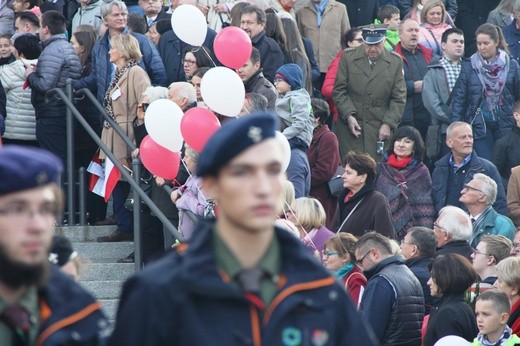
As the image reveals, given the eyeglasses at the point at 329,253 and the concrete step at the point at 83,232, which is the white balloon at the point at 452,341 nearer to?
the eyeglasses at the point at 329,253

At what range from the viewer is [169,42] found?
45.8ft

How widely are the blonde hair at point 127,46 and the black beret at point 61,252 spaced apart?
6901mm

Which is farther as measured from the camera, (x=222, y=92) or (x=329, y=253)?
(x=222, y=92)

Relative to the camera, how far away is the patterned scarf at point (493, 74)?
14.6 meters

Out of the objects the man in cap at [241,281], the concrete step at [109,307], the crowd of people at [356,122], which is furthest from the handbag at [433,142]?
the man in cap at [241,281]

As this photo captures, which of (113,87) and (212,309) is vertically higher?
(212,309)

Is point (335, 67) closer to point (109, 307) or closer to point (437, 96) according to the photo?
point (437, 96)

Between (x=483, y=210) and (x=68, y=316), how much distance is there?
828 centimetres

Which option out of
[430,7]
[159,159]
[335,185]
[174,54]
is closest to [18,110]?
[174,54]

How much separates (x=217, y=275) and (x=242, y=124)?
18.0 inches

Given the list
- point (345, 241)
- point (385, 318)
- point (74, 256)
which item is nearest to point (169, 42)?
point (345, 241)

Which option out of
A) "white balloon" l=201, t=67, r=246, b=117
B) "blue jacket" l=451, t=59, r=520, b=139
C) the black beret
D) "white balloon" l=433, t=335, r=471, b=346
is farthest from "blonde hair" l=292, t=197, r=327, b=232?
the black beret

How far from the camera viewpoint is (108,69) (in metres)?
13.4

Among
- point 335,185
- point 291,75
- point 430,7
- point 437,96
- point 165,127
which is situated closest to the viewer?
point 165,127
